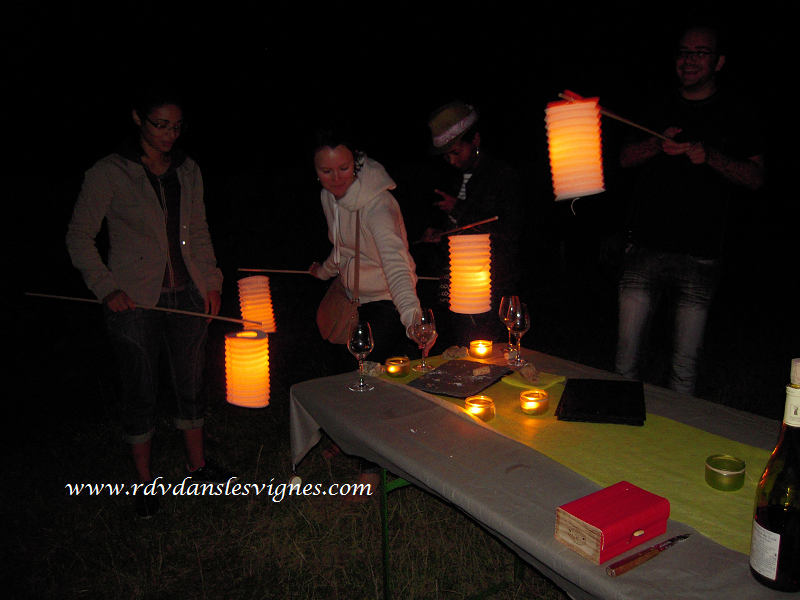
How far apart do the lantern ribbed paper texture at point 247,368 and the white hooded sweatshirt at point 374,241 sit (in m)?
0.49

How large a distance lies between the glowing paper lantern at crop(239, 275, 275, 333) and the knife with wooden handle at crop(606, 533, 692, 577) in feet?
6.52

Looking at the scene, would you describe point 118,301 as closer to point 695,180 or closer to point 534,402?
point 534,402

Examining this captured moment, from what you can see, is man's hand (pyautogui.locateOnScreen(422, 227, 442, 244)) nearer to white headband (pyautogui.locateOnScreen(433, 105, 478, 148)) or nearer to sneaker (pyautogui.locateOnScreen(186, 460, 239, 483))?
white headband (pyautogui.locateOnScreen(433, 105, 478, 148))

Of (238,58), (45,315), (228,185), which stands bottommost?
(45,315)

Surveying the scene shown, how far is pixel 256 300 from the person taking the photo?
2615 mm

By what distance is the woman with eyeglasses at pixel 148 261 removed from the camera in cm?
222

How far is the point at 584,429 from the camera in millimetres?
1427

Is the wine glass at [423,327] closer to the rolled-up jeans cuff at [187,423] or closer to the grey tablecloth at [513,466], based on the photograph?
the grey tablecloth at [513,466]

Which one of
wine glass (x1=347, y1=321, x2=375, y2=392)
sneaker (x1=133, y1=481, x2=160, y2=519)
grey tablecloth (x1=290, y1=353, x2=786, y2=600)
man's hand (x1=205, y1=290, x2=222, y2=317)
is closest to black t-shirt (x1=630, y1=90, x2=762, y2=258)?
grey tablecloth (x1=290, y1=353, x2=786, y2=600)

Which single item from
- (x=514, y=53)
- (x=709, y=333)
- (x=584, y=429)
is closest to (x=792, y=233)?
(x=709, y=333)

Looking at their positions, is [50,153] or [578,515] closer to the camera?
[578,515]

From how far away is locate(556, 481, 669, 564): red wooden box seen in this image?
0.90 metres

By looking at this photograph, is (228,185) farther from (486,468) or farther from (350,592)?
(486,468)

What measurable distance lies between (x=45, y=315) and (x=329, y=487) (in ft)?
12.0
